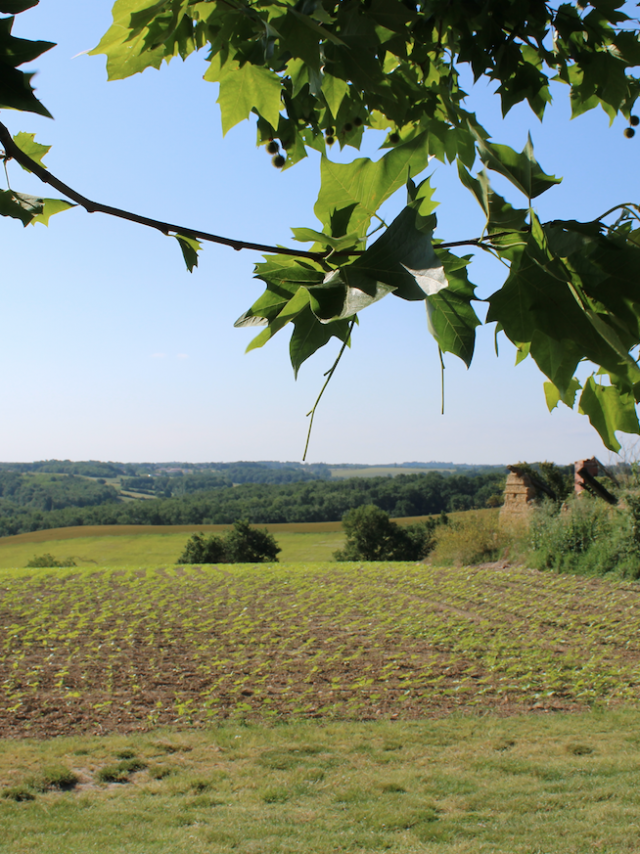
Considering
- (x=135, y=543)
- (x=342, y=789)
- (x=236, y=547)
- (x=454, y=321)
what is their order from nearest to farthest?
1. (x=454, y=321)
2. (x=342, y=789)
3. (x=236, y=547)
4. (x=135, y=543)

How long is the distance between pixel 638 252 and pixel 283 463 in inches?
2858

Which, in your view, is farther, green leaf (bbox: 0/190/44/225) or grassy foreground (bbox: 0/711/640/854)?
grassy foreground (bbox: 0/711/640/854)

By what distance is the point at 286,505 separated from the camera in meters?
40.9

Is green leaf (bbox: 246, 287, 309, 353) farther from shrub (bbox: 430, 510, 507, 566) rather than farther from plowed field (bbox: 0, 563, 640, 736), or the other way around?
shrub (bbox: 430, 510, 507, 566)

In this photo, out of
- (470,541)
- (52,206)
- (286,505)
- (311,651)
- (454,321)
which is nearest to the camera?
A: (454,321)

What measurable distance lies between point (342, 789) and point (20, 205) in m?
3.26

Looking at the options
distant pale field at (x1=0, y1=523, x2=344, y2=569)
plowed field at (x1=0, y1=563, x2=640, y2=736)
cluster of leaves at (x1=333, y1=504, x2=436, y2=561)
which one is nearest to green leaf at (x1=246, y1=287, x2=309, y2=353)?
plowed field at (x1=0, y1=563, x2=640, y2=736)

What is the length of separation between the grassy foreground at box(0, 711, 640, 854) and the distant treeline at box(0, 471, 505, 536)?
31872 millimetres

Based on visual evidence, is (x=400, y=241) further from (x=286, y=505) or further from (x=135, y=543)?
(x=286, y=505)

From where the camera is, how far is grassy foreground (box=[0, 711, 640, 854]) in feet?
8.04

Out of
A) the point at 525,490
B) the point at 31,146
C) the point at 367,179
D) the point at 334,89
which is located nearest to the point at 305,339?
the point at 367,179

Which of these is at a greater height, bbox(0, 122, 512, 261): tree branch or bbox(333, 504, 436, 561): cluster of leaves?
bbox(0, 122, 512, 261): tree branch

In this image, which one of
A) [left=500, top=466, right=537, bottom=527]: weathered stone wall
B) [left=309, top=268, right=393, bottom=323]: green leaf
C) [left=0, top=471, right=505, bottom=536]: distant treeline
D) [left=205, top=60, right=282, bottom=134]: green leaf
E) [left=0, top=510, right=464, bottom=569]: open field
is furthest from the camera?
[left=0, top=471, right=505, bottom=536]: distant treeline

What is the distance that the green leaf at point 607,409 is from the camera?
0.60m
